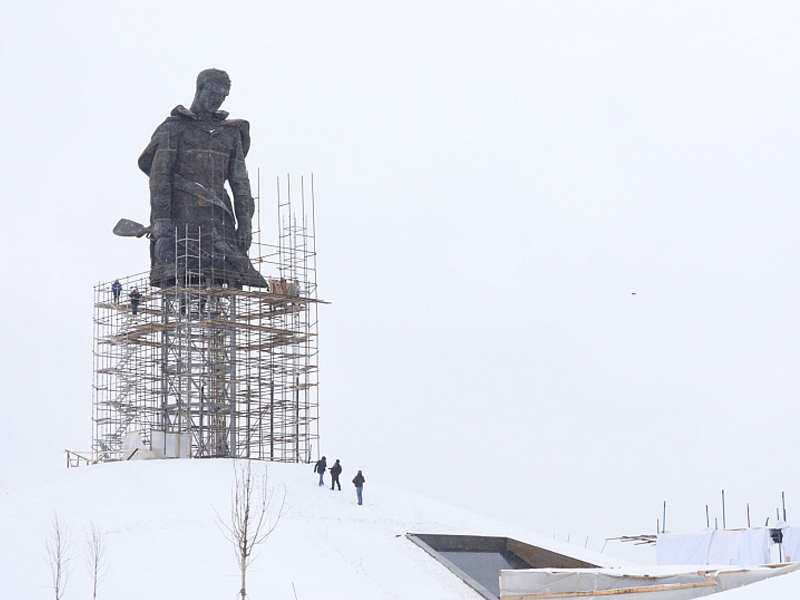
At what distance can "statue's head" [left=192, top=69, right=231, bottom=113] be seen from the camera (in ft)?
148

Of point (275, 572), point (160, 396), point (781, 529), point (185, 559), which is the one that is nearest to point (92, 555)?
point (185, 559)

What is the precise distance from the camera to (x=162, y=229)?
44.1m

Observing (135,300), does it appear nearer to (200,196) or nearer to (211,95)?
(200,196)

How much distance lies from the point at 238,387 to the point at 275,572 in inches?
542

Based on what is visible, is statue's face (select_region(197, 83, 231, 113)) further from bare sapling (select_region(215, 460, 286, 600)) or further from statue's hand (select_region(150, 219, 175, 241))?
bare sapling (select_region(215, 460, 286, 600))

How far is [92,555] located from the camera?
101 ft

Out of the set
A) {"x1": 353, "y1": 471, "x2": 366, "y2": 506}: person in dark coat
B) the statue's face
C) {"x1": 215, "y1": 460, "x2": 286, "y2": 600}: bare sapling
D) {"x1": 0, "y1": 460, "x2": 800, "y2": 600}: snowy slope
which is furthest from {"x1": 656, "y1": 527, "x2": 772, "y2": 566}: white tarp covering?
the statue's face

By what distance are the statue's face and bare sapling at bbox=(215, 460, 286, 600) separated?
13136 millimetres

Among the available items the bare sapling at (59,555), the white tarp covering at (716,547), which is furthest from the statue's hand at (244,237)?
the white tarp covering at (716,547)

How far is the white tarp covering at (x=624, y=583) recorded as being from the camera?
94.1ft

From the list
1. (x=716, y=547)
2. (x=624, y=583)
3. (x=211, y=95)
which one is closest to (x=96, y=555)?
(x=624, y=583)

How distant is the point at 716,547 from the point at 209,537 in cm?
1592

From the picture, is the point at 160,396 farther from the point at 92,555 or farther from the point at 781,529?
the point at 781,529

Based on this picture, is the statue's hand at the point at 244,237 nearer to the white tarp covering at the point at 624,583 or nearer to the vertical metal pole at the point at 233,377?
the vertical metal pole at the point at 233,377
